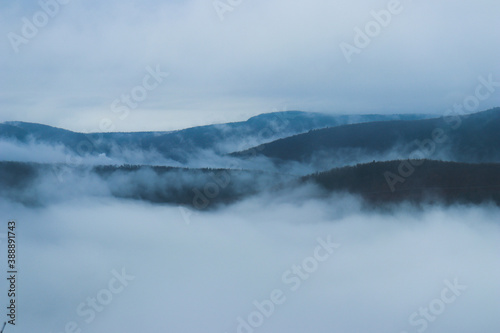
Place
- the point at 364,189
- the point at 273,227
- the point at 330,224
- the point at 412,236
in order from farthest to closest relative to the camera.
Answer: the point at 273,227, the point at 330,224, the point at 412,236, the point at 364,189

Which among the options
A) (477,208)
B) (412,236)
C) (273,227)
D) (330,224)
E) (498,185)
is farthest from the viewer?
(273,227)

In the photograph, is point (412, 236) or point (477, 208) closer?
point (477, 208)

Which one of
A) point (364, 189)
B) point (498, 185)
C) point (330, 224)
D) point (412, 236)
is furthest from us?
point (330, 224)

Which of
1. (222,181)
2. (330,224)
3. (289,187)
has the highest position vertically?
(222,181)

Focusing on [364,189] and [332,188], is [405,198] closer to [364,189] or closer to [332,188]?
[364,189]

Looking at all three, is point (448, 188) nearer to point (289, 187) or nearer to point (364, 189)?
point (364, 189)

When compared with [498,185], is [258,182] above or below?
above

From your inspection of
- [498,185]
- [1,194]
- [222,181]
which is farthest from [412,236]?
[1,194]

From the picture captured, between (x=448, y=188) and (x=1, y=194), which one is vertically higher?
(x=1, y=194)

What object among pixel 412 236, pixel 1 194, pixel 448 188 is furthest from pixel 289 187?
pixel 1 194
